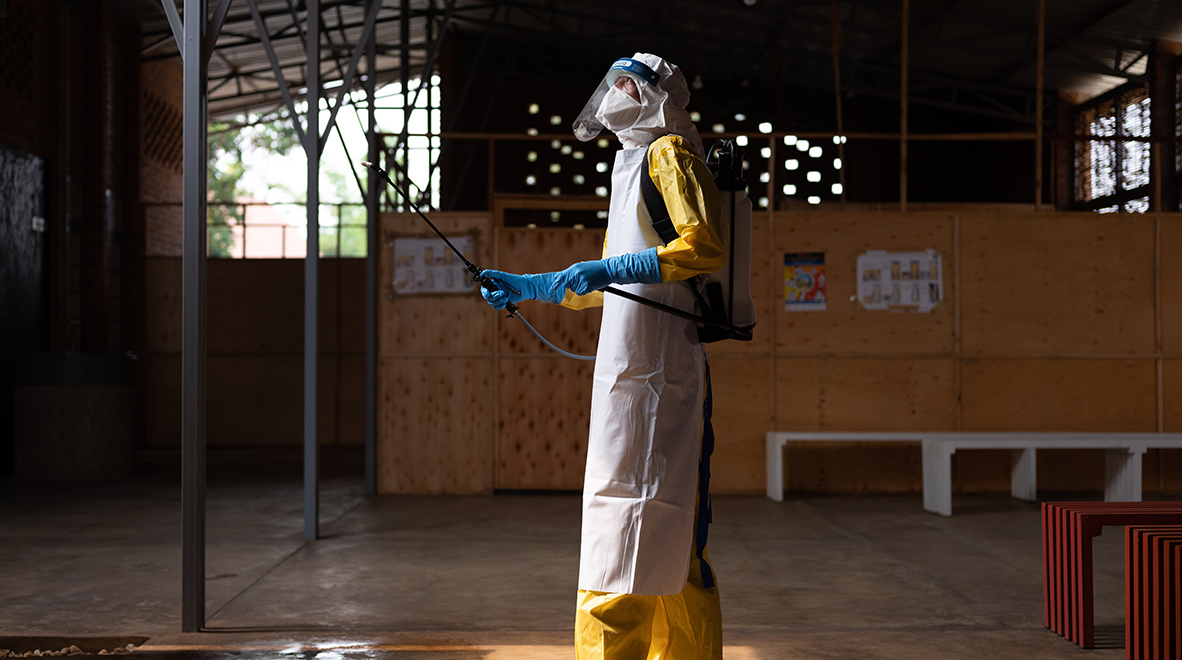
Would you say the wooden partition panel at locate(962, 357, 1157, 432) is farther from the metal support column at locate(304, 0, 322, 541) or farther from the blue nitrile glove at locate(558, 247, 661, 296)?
the blue nitrile glove at locate(558, 247, 661, 296)

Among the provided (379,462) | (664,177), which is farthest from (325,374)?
(664,177)

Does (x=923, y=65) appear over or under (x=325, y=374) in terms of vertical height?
over

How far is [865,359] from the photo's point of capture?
743cm

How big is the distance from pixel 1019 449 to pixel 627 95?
19.0 ft

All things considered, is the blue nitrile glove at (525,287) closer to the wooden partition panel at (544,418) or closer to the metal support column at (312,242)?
the metal support column at (312,242)

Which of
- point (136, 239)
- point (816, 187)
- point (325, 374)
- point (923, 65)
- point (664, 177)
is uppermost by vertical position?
point (923, 65)

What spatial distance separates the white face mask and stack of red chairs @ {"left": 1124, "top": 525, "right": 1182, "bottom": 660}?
1.97m

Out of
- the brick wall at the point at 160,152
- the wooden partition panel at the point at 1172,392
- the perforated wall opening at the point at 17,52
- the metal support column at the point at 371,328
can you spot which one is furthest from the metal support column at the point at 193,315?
the brick wall at the point at 160,152

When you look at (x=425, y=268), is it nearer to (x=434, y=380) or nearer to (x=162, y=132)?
(x=434, y=380)

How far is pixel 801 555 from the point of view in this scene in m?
5.21

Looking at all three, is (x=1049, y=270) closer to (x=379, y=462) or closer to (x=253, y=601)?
(x=379, y=462)

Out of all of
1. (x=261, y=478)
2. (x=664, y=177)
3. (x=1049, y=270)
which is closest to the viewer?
(x=664, y=177)

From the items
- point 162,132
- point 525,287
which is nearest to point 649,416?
point 525,287

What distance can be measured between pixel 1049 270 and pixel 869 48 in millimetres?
7347
